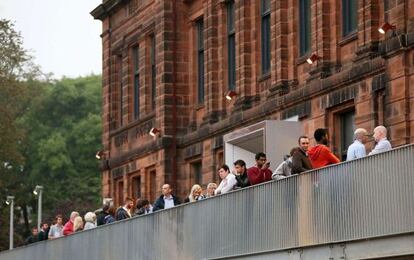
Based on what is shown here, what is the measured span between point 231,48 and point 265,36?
332 cm

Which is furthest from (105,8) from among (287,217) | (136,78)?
(287,217)

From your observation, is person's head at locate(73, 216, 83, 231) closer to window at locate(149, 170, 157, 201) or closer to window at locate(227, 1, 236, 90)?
window at locate(227, 1, 236, 90)

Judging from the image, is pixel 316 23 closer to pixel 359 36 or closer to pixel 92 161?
pixel 359 36

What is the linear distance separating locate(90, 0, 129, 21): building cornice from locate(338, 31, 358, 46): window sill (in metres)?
20.6

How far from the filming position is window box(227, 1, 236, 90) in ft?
164

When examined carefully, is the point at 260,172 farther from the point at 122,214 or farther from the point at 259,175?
the point at 122,214

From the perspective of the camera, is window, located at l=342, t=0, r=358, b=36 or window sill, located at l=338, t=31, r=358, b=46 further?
window, located at l=342, t=0, r=358, b=36

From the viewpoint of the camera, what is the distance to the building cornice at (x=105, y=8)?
6086 cm

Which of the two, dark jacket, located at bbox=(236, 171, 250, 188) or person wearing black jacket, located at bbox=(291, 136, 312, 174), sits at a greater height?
dark jacket, located at bbox=(236, 171, 250, 188)

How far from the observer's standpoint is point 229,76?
50.5 m

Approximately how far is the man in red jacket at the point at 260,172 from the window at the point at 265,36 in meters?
16.3

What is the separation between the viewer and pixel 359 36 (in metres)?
38.8

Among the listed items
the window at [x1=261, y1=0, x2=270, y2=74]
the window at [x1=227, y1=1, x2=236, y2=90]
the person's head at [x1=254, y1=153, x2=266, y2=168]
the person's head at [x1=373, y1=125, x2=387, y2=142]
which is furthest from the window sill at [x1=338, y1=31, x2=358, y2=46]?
the person's head at [x1=373, y1=125, x2=387, y2=142]

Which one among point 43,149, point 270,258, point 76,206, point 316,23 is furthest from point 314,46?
point 43,149
